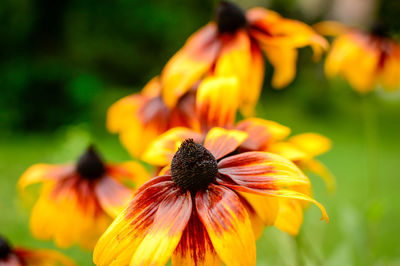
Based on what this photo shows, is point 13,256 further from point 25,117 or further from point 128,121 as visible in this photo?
point 25,117

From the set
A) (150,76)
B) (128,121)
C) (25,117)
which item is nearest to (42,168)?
(128,121)

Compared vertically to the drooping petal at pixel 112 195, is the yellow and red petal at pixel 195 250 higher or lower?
higher

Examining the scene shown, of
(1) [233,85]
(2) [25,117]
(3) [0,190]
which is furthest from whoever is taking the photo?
(2) [25,117]

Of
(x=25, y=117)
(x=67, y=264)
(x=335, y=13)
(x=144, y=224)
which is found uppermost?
(x=144, y=224)

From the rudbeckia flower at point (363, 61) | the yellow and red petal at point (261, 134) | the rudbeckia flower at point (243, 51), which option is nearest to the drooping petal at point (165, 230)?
the yellow and red petal at point (261, 134)

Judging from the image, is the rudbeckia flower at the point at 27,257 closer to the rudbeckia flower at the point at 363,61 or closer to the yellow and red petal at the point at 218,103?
the yellow and red petal at the point at 218,103

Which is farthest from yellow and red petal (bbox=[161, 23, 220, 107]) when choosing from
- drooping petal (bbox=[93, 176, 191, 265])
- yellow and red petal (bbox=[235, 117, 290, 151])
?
drooping petal (bbox=[93, 176, 191, 265])
